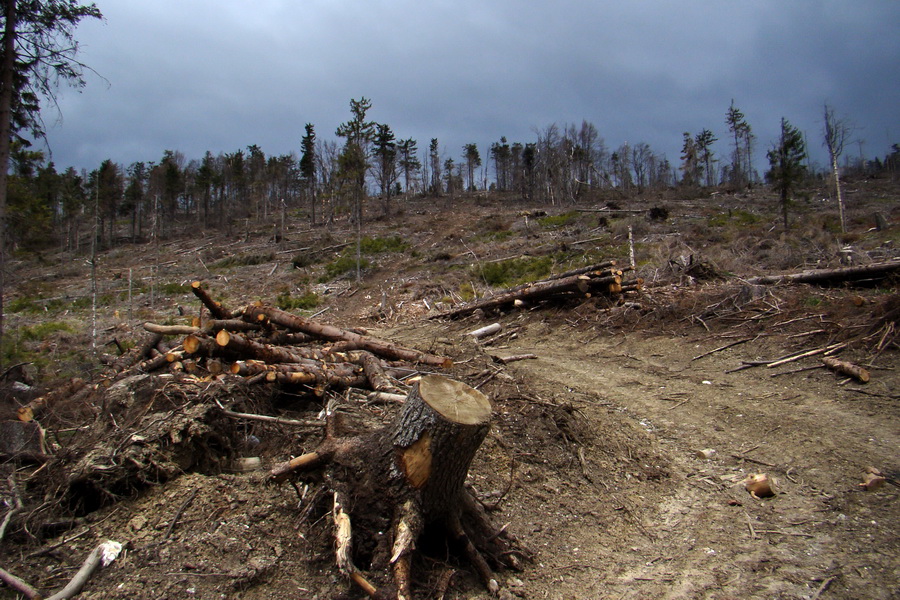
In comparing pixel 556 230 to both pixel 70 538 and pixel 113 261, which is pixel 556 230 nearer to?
pixel 70 538

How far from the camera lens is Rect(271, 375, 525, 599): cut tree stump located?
262 cm

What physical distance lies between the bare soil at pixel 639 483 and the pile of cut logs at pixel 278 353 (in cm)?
35

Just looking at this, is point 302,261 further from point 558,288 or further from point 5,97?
point 558,288

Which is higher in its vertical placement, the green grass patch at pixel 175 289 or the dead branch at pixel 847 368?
the green grass patch at pixel 175 289

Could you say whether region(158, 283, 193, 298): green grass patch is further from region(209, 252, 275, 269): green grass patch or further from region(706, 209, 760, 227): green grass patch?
region(706, 209, 760, 227): green grass patch

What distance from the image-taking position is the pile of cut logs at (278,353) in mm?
4875

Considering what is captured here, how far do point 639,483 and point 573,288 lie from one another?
769 cm

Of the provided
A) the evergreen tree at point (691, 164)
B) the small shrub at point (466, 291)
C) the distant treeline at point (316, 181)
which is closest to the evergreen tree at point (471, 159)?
the distant treeline at point (316, 181)

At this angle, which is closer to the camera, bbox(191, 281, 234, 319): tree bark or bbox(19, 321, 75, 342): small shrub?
bbox(191, 281, 234, 319): tree bark

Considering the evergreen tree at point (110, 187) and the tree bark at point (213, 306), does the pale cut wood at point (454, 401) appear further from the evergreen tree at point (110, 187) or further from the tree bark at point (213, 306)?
the evergreen tree at point (110, 187)

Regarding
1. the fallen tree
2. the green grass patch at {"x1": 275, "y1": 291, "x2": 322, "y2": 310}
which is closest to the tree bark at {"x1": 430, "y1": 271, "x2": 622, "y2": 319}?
the fallen tree

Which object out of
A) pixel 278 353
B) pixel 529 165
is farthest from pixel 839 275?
pixel 529 165

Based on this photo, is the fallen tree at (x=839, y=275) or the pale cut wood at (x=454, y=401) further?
the fallen tree at (x=839, y=275)

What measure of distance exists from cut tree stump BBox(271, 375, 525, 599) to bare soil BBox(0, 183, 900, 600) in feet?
0.57
